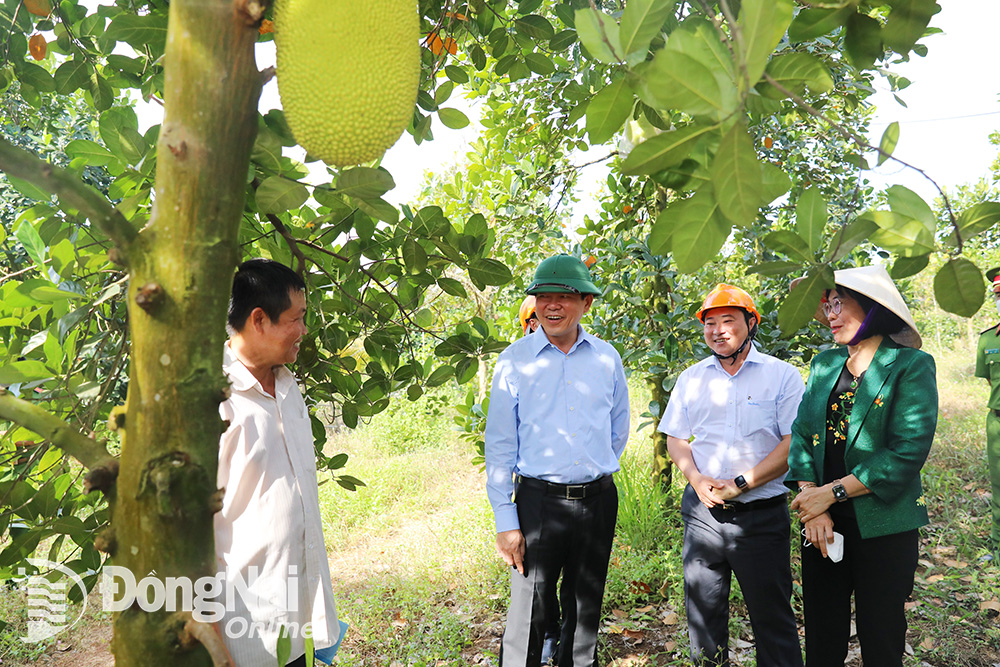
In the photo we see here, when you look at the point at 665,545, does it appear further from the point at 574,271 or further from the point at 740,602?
the point at 574,271

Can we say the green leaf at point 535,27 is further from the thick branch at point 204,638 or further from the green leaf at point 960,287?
the thick branch at point 204,638

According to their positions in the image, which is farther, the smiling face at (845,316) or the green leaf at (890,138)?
the smiling face at (845,316)

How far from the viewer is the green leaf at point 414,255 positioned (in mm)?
1484

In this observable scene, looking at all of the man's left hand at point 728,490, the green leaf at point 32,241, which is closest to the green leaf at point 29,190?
the green leaf at point 32,241

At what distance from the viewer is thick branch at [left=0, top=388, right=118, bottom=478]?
486 mm

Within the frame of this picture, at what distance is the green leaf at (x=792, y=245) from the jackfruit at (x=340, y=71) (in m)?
0.39

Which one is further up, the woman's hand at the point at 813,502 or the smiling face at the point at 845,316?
the smiling face at the point at 845,316

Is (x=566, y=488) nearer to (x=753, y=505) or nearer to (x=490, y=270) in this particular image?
(x=753, y=505)

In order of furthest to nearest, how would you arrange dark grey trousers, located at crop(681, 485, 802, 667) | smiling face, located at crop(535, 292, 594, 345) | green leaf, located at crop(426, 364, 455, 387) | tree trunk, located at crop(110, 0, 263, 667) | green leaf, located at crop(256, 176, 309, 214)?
smiling face, located at crop(535, 292, 594, 345) < dark grey trousers, located at crop(681, 485, 802, 667) < green leaf, located at crop(426, 364, 455, 387) < green leaf, located at crop(256, 176, 309, 214) < tree trunk, located at crop(110, 0, 263, 667)

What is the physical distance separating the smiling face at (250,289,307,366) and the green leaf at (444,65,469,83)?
66 cm

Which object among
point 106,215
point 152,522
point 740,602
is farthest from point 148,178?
point 740,602

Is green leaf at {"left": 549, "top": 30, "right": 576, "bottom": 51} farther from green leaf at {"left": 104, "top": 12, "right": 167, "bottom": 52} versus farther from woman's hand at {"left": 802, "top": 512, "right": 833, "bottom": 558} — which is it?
woman's hand at {"left": 802, "top": 512, "right": 833, "bottom": 558}

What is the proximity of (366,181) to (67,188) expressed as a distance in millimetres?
273

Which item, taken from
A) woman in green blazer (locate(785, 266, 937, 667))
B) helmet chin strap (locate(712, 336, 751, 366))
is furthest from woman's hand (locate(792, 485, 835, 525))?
helmet chin strap (locate(712, 336, 751, 366))
